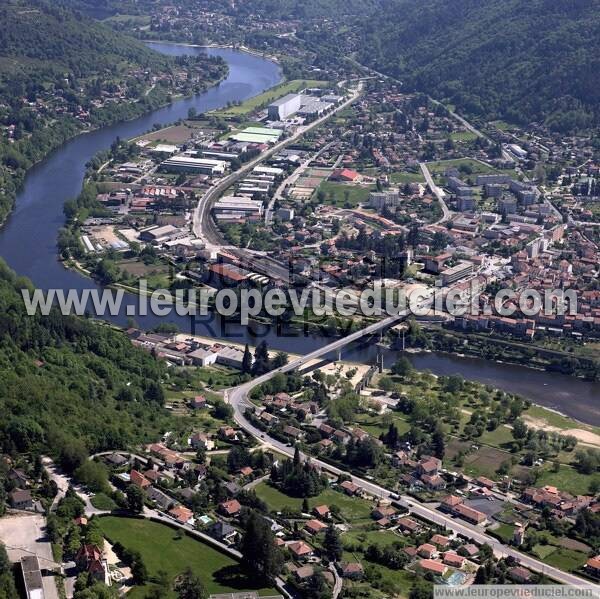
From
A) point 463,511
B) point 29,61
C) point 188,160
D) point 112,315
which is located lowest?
point 463,511

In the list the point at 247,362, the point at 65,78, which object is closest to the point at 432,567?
the point at 247,362

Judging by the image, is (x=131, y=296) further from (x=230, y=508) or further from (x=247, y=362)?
(x=230, y=508)

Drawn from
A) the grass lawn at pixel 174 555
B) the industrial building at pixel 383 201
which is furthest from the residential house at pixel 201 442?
the industrial building at pixel 383 201

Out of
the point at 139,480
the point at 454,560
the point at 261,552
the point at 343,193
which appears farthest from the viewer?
the point at 343,193

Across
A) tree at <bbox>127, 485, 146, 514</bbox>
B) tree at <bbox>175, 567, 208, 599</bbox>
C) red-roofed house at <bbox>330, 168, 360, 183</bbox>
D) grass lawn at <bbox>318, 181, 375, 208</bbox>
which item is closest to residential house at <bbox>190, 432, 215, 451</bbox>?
tree at <bbox>127, 485, 146, 514</bbox>

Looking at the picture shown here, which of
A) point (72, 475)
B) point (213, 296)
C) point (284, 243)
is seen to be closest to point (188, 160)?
point (284, 243)

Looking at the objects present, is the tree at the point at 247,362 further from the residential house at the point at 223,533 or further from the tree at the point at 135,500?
the residential house at the point at 223,533

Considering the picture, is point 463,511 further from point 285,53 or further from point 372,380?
point 285,53
